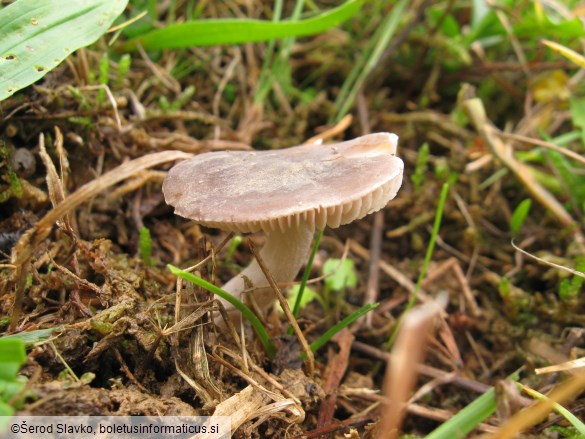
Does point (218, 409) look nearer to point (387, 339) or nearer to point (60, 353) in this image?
point (60, 353)

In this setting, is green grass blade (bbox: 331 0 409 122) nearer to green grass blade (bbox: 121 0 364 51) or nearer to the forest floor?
the forest floor

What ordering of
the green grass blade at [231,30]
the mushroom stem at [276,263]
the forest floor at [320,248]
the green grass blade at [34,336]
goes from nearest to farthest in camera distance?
1. the green grass blade at [34,336]
2. the forest floor at [320,248]
3. the mushroom stem at [276,263]
4. the green grass blade at [231,30]

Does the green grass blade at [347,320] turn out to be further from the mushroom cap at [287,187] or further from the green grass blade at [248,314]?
the mushroom cap at [287,187]

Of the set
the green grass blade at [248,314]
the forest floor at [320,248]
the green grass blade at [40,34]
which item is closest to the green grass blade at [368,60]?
the forest floor at [320,248]

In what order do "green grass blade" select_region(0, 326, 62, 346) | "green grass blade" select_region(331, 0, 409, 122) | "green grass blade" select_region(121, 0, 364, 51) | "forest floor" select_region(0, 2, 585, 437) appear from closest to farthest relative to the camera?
"green grass blade" select_region(0, 326, 62, 346) < "forest floor" select_region(0, 2, 585, 437) < "green grass blade" select_region(121, 0, 364, 51) < "green grass blade" select_region(331, 0, 409, 122)

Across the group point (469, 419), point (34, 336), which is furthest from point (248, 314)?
point (469, 419)

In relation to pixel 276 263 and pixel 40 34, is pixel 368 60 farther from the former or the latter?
pixel 40 34

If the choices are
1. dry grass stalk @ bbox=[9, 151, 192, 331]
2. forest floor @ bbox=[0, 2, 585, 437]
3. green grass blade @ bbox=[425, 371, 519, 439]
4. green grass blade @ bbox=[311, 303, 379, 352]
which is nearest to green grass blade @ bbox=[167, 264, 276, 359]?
forest floor @ bbox=[0, 2, 585, 437]
